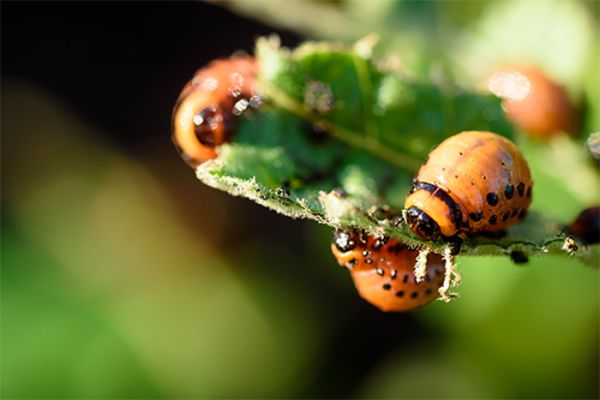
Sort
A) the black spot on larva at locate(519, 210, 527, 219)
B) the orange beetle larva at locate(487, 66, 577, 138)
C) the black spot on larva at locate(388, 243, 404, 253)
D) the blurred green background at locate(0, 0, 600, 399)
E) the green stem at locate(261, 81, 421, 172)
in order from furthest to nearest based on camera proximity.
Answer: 1. the blurred green background at locate(0, 0, 600, 399)
2. the orange beetle larva at locate(487, 66, 577, 138)
3. the green stem at locate(261, 81, 421, 172)
4. the black spot on larva at locate(519, 210, 527, 219)
5. the black spot on larva at locate(388, 243, 404, 253)

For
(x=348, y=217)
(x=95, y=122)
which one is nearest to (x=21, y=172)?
(x=95, y=122)

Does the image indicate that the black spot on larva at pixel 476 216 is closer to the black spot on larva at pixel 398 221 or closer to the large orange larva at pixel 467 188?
the large orange larva at pixel 467 188

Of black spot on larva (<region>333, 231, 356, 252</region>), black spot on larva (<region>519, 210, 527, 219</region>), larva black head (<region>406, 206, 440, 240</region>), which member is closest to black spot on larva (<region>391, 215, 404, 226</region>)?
larva black head (<region>406, 206, 440, 240</region>)

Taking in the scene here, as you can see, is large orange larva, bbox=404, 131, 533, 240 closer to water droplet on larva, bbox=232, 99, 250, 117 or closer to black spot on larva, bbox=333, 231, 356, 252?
black spot on larva, bbox=333, 231, 356, 252

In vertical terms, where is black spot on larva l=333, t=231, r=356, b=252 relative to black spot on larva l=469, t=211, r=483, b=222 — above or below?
below

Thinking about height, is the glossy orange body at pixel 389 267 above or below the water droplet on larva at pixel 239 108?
below

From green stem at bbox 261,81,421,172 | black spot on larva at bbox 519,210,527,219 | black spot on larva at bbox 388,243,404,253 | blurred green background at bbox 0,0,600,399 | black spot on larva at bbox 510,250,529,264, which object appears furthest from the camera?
blurred green background at bbox 0,0,600,399

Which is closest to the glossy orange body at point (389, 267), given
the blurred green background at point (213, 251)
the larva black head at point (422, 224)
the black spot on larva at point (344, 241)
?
the black spot on larva at point (344, 241)

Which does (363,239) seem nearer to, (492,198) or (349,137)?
(492,198)
